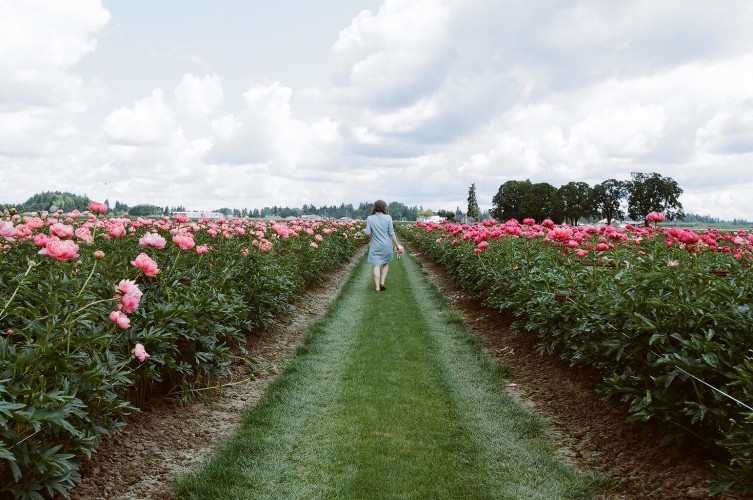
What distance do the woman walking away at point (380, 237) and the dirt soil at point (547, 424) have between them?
5794 millimetres

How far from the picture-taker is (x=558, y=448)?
4.16 m

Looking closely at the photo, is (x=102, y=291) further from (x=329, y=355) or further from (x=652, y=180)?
(x=652, y=180)

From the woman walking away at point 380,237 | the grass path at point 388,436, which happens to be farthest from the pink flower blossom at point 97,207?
the woman walking away at point 380,237

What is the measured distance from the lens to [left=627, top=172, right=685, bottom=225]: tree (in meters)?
68.0

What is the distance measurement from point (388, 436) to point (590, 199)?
3337 inches

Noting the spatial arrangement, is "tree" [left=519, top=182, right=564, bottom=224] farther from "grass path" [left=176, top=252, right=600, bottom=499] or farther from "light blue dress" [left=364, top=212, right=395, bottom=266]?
"grass path" [left=176, top=252, right=600, bottom=499]

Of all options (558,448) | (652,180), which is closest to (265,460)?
(558,448)

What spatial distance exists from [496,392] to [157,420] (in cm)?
330

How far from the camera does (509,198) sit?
10044 centimetres

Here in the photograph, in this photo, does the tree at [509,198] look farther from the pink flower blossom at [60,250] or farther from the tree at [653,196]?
the pink flower blossom at [60,250]

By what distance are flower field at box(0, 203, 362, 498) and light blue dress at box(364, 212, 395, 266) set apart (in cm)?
495

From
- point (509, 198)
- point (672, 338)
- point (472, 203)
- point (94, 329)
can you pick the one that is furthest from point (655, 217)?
point (472, 203)

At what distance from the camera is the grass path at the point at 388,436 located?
355 centimetres

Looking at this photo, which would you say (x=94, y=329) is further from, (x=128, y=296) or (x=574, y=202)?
(x=574, y=202)
